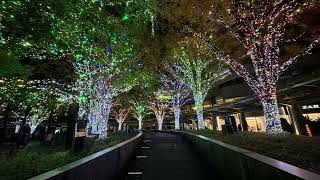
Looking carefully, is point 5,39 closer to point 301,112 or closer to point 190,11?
point 190,11

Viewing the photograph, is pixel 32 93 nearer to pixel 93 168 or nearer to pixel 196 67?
pixel 196 67

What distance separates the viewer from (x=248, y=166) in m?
3.93

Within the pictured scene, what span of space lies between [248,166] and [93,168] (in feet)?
9.38

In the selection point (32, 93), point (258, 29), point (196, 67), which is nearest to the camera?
point (258, 29)

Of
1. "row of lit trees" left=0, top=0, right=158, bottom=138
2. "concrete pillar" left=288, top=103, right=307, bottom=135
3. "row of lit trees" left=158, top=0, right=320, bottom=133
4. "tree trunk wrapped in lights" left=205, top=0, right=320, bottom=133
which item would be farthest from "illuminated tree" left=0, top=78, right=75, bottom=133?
"concrete pillar" left=288, top=103, right=307, bottom=135

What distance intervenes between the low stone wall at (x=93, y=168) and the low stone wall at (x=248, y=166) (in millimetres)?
2776

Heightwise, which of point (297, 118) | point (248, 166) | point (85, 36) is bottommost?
point (248, 166)

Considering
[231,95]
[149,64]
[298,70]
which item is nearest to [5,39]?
[149,64]

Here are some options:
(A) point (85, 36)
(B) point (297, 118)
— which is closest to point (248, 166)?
(A) point (85, 36)

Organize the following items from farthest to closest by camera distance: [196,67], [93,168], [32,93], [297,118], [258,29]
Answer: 1. [297,118]
2. [196,67]
3. [32,93]
4. [258,29]
5. [93,168]

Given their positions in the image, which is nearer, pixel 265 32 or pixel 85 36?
pixel 85 36

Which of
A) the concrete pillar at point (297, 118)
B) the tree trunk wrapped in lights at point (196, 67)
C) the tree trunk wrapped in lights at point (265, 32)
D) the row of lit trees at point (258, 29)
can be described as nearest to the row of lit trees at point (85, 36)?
the row of lit trees at point (258, 29)

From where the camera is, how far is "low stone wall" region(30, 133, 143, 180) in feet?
10.4

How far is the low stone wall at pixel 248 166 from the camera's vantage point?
2579mm
